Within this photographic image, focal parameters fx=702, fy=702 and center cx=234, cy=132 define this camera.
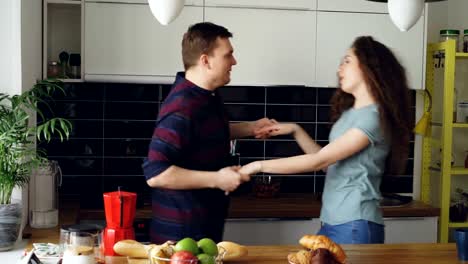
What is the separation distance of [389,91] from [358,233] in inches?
21.8

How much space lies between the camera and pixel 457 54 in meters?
3.98

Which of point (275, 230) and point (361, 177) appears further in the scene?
point (275, 230)

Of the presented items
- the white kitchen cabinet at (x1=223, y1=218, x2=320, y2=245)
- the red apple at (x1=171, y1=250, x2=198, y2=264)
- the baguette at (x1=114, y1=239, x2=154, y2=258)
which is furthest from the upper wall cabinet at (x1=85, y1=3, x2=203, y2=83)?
the red apple at (x1=171, y1=250, x2=198, y2=264)

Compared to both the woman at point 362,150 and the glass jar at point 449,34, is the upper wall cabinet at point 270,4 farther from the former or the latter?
the woman at point 362,150

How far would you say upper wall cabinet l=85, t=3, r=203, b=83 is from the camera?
363 cm

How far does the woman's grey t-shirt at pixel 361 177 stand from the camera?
263 centimetres

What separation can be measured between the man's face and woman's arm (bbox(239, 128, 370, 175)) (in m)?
0.39

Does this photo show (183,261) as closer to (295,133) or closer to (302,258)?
(302,258)

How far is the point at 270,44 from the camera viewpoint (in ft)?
12.4

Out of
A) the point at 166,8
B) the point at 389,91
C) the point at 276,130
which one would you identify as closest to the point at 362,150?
the point at 389,91

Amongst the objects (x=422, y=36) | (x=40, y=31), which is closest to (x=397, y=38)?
(x=422, y=36)

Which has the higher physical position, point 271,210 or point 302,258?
point 302,258

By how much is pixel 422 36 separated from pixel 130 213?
2.29m

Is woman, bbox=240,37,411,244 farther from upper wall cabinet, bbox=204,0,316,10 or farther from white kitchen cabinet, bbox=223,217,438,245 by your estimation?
upper wall cabinet, bbox=204,0,316,10
